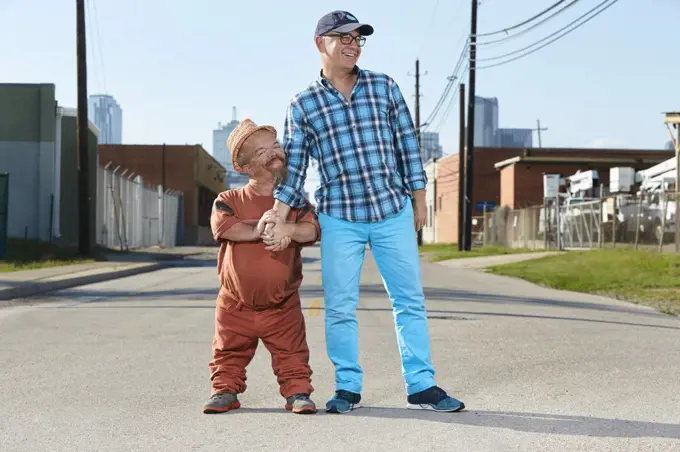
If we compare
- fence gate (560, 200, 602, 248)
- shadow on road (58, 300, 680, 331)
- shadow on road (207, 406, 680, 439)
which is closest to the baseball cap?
shadow on road (207, 406, 680, 439)

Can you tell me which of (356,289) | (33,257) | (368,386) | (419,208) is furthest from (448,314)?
(33,257)

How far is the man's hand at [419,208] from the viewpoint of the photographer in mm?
5711

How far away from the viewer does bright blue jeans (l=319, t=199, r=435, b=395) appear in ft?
18.4

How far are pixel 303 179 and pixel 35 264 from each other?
20.3m

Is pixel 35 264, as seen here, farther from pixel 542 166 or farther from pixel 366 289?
pixel 542 166

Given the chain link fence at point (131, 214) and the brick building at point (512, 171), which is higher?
the brick building at point (512, 171)

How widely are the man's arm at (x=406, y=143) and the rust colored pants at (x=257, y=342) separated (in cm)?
96

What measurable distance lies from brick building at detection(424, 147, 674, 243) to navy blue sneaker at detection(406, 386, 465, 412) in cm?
4827

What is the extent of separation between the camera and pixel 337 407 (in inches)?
220

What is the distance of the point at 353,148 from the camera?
18.4ft

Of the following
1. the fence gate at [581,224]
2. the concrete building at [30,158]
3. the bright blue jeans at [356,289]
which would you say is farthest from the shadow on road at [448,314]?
the concrete building at [30,158]

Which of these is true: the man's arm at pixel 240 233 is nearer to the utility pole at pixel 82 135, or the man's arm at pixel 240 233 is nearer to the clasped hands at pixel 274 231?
the clasped hands at pixel 274 231

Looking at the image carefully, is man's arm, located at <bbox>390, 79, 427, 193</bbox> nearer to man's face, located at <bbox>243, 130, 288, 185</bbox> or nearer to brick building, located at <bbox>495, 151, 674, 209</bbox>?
man's face, located at <bbox>243, 130, 288, 185</bbox>

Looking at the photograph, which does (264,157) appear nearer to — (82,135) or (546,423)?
(546,423)
